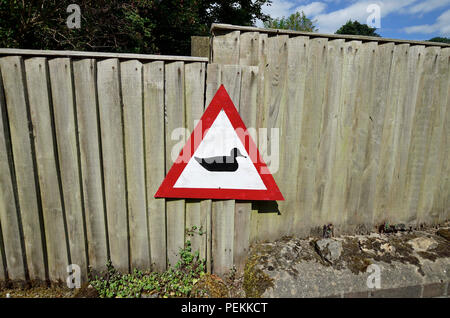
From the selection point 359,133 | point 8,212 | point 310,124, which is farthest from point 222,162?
point 8,212

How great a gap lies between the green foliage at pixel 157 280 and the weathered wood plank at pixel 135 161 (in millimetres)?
131

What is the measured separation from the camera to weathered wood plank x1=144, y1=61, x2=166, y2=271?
7.59 feet

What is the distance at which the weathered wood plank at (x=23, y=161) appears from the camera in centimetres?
218

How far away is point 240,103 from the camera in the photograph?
242 cm

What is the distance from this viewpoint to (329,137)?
2688mm

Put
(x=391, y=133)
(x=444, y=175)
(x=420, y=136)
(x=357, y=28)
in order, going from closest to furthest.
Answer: (x=391, y=133)
(x=420, y=136)
(x=444, y=175)
(x=357, y=28)

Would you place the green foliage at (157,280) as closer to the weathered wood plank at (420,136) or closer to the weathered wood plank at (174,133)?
the weathered wood plank at (174,133)

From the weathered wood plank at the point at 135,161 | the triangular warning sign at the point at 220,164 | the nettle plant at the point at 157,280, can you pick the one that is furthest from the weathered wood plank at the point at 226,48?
the nettle plant at the point at 157,280

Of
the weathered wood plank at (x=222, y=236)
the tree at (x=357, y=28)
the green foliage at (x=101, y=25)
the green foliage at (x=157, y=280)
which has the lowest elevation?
the green foliage at (x=157, y=280)

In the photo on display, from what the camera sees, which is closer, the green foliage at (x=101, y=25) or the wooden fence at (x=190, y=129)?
the wooden fence at (x=190, y=129)

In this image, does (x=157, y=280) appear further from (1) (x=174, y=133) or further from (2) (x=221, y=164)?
(1) (x=174, y=133)
